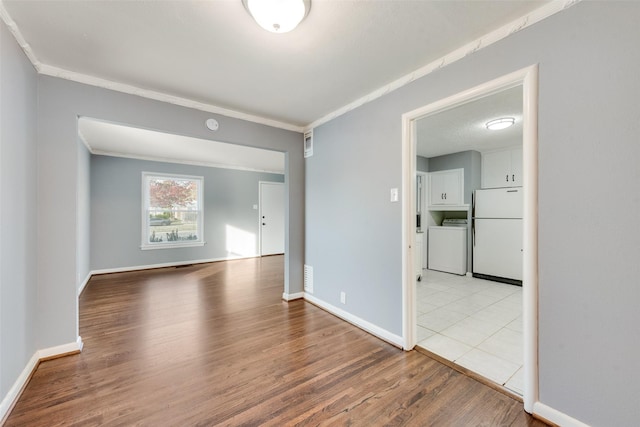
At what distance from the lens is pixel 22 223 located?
180cm

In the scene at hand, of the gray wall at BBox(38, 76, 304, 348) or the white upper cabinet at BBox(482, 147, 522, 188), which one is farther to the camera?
the white upper cabinet at BBox(482, 147, 522, 188)

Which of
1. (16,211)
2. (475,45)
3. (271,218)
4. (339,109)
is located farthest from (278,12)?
(271,218)

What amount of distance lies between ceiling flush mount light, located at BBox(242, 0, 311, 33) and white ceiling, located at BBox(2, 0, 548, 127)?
80 millimetres

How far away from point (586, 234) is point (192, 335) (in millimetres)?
3099

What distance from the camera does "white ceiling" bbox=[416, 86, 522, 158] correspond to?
9.27 ft

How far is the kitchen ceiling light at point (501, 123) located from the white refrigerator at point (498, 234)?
146 centimetres

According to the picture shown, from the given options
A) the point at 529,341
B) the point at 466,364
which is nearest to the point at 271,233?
the point at 466,364

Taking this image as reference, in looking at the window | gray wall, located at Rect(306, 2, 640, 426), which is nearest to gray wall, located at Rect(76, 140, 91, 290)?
the window

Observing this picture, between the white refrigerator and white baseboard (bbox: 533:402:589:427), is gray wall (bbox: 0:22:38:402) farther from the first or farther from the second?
the white refrigerator

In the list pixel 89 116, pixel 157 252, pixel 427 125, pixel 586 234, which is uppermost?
pixel 427 125

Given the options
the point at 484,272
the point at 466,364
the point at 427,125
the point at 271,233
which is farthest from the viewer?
the point at 271,233

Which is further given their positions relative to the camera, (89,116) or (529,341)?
(89,116)

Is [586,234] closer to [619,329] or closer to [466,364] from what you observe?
[619,329]

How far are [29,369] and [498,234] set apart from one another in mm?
5875
